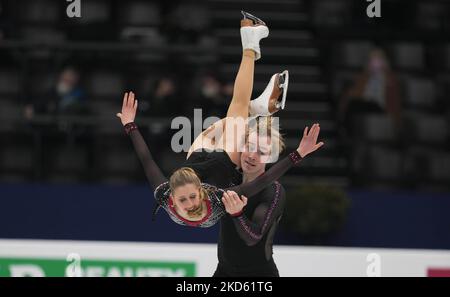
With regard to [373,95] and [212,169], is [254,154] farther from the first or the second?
[373,95]

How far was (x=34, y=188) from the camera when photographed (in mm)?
10102

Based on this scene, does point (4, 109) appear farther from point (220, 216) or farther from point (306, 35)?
point (220, 216)

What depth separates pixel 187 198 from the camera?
681 cm

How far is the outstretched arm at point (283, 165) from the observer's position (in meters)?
6.57

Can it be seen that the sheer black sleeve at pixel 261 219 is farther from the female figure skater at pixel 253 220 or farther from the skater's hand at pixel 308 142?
the skater's hand at pixel 308 142

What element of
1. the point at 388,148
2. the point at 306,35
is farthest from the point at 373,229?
the point at 306,35

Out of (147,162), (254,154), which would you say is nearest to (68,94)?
(147,162)

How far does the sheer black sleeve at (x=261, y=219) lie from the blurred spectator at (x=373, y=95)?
3314 millimetres

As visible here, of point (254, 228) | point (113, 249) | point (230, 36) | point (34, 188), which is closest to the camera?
point (254, 228)

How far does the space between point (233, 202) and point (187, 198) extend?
0.31m

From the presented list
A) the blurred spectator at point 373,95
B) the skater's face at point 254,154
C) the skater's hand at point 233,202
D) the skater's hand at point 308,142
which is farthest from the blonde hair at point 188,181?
the blurred spectator at point 373,95

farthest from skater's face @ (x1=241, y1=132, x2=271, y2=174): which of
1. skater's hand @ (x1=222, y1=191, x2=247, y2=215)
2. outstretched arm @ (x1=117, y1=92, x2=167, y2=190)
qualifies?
outstretched arm @ (x1=117, y1=92, x2=167, y2=190)

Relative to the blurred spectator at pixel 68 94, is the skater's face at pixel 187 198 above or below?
below
